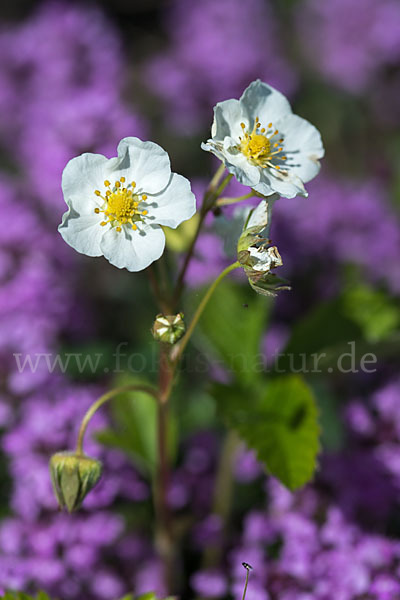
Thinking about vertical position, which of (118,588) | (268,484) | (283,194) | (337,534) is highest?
(283,194)

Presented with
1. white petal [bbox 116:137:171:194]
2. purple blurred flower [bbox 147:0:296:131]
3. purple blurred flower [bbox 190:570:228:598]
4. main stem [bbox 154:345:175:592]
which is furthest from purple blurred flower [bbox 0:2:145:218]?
purple blurred flower [bbox 190:570:228:598]

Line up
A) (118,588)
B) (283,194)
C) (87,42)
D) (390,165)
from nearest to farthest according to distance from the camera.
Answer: (283,194)
(118,588)
(87,42)
(390,165)

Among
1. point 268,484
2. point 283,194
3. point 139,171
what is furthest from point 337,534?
point 139,171

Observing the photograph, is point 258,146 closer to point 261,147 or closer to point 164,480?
point 261,147

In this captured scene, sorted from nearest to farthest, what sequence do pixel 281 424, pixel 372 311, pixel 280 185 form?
1. pixel 280 185
2. pixel 281 424
3. pixel 372 311

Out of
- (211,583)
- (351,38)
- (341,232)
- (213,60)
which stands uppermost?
(351,38)

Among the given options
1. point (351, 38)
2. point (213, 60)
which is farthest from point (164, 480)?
point (351, 38)

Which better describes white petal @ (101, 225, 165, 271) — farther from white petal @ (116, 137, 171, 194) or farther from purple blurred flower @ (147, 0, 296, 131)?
purple blurred flower @ (147, 0, 296, 131)

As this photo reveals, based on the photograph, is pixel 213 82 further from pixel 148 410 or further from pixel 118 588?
pixel 118 588
